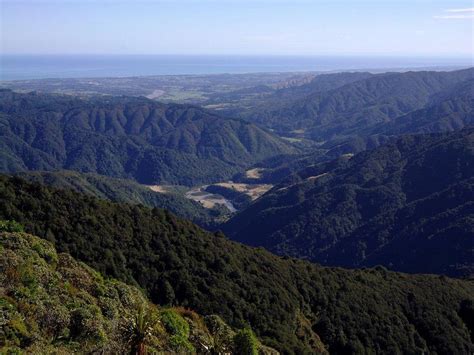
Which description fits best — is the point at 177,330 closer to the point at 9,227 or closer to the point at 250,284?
the point at 9,227

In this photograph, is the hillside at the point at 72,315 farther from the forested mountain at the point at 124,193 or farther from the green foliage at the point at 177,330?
the forested mountain at the point at 124,193

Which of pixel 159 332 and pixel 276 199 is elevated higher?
pixel 159 332

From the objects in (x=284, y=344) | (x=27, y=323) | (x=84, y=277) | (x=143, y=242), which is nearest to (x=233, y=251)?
(x=143, y=242)

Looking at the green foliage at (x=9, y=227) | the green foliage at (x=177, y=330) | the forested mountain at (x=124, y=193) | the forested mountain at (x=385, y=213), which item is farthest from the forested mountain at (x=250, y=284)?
the forested mountain at (x=124, y=193)

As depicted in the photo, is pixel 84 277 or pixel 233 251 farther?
pixel 233 251

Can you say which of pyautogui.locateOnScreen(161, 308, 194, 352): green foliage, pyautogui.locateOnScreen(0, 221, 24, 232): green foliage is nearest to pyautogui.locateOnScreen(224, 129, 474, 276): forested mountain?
pyautogui.locateOnScreen(161, 308, 194, 352): green foliage

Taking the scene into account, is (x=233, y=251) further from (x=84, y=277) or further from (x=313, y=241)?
(x=313, y=241)
